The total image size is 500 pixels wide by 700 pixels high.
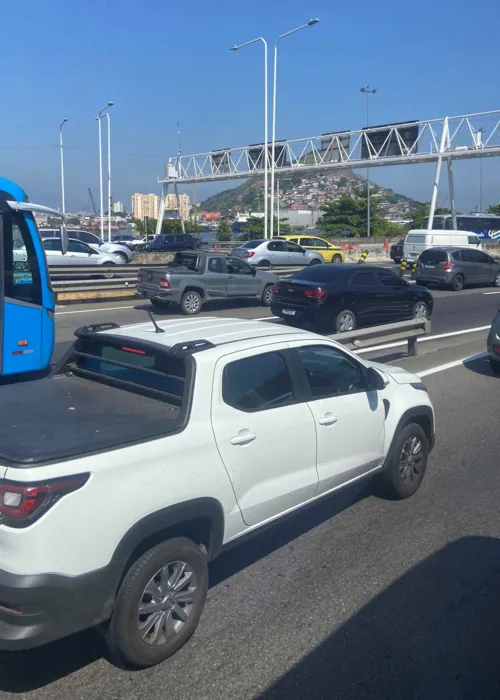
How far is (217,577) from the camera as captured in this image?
15.6ft

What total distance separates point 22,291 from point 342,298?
8.10 meters

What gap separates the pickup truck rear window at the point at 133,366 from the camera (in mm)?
4418

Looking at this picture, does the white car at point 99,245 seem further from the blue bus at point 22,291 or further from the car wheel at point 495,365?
the blue bus at point 22,291

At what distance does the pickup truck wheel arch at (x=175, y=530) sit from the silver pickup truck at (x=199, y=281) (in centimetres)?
1485

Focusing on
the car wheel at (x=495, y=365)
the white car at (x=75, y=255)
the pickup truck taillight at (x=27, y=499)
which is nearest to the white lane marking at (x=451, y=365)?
the car wheel at (x=495, y=365)

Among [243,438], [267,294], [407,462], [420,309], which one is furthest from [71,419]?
[267,294]

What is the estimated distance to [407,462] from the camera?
6.15 meters

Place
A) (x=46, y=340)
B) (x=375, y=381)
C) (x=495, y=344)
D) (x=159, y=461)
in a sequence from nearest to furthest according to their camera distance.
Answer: (x=159, y=461), (x=375, y=381), (x=46, y=340), (x=495, y=344)

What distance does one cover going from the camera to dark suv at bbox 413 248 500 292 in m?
27.2

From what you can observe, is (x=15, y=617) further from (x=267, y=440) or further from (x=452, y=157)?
(x=452, y=157)

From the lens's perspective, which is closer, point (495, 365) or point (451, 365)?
point (495, 365)

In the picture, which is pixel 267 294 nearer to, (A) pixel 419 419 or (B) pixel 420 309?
(B) pixel 420 309

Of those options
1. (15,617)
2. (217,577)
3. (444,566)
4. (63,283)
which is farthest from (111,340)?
(63,283)

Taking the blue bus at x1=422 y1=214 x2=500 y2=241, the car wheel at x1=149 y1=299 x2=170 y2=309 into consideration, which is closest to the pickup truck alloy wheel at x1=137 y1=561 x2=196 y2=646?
the car wheel at x1=149 y1=299 x2=170 y2=309
